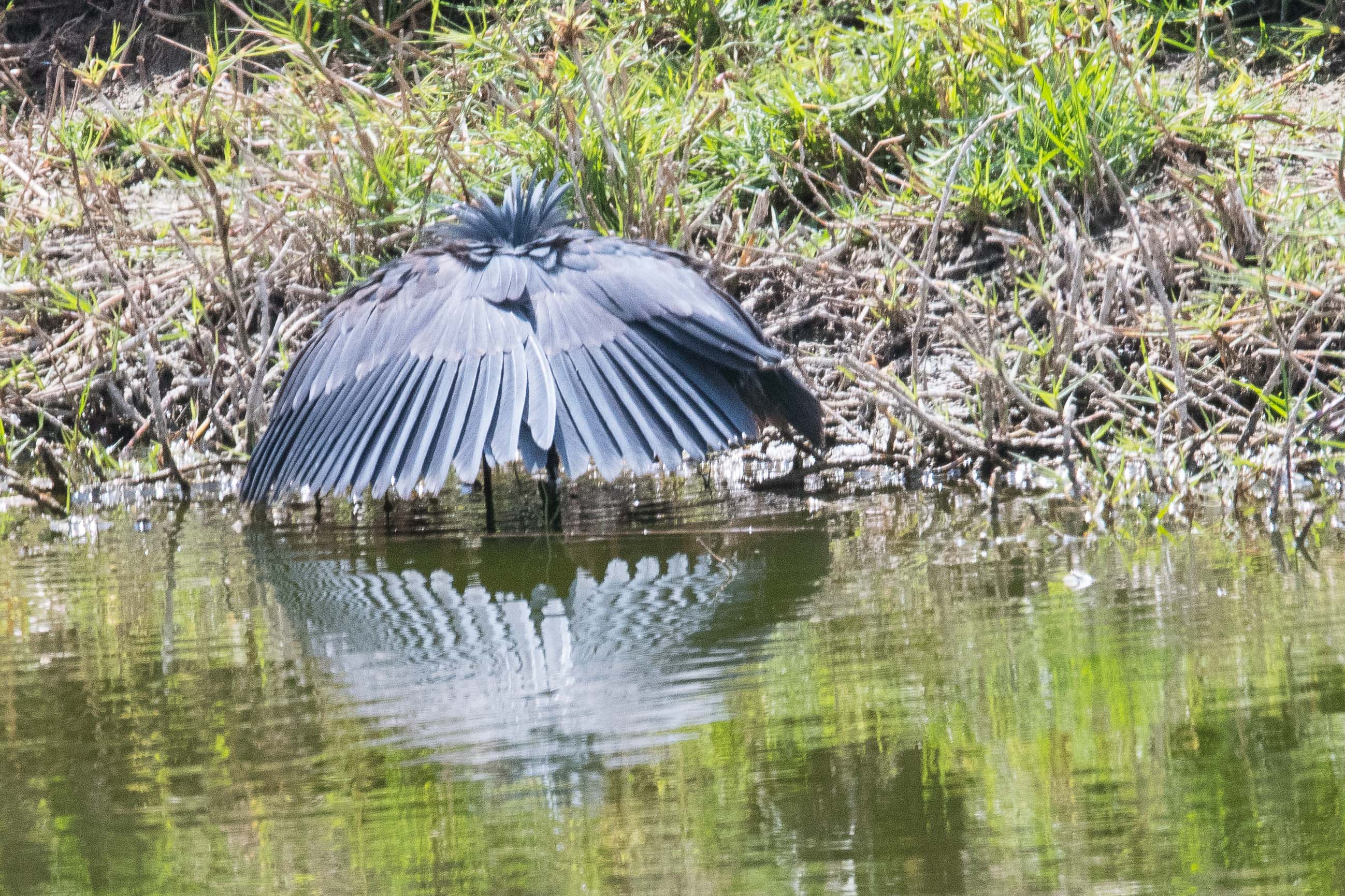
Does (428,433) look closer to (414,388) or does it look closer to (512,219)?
(414,388)

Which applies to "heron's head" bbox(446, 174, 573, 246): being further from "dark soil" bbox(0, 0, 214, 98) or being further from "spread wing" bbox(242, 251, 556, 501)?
"dark soil" bbox(0, 0, 214, 98)

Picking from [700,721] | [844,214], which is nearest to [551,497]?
[700,721]

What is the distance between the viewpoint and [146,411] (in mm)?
5309

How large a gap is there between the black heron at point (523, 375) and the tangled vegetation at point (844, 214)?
0.53 m

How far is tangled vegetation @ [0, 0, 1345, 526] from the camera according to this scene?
4.18 m

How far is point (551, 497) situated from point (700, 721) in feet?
5.85

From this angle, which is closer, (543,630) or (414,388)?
(543,630)

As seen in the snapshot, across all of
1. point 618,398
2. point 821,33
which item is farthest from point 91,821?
point 821,33

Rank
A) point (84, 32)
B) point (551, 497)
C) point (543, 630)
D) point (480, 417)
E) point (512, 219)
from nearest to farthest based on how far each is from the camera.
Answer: point (543, 630) < point (480, 417) < point (551, 497) < point (512, 219) < point (84, 32)

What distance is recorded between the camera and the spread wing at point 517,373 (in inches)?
135

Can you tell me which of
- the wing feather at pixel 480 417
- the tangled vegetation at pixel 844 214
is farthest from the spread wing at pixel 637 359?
the tangled vegetation at pixel 844 214

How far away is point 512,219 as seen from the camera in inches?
167

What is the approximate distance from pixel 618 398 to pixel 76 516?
6.23ft

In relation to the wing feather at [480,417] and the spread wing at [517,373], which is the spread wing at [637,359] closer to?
the spread wing at [517,373]
